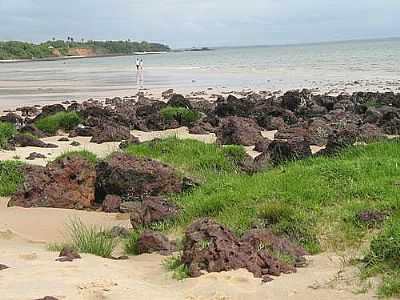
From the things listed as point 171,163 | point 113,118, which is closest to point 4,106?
point 113,118

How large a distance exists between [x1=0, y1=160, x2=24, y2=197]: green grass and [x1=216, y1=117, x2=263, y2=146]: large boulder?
16.2 ft

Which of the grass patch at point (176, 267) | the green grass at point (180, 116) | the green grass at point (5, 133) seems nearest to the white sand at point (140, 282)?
the grass patch at point (176, 267)

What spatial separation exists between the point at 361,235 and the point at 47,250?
11.0ft

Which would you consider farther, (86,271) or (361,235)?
(361,235)

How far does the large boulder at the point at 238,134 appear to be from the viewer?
14555mm

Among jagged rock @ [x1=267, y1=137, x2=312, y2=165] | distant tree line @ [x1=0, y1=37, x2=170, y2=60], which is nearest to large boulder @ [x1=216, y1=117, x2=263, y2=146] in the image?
jagged rock @ [x1=267, y1=137, x2=312, y2=165]

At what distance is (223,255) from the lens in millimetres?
6258

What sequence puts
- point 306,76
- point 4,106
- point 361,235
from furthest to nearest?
point 306,76 → point 4,106 → point 361,235

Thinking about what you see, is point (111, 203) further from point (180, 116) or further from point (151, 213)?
point (180, 116)

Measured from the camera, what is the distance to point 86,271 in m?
6.21

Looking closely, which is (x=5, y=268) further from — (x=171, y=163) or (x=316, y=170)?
(x=171, y=163)

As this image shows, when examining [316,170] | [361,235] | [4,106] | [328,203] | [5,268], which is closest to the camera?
[5,268]

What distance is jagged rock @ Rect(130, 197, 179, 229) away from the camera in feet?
27.1

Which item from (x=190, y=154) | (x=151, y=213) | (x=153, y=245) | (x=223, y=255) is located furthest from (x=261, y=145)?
(x=223, y=255)
